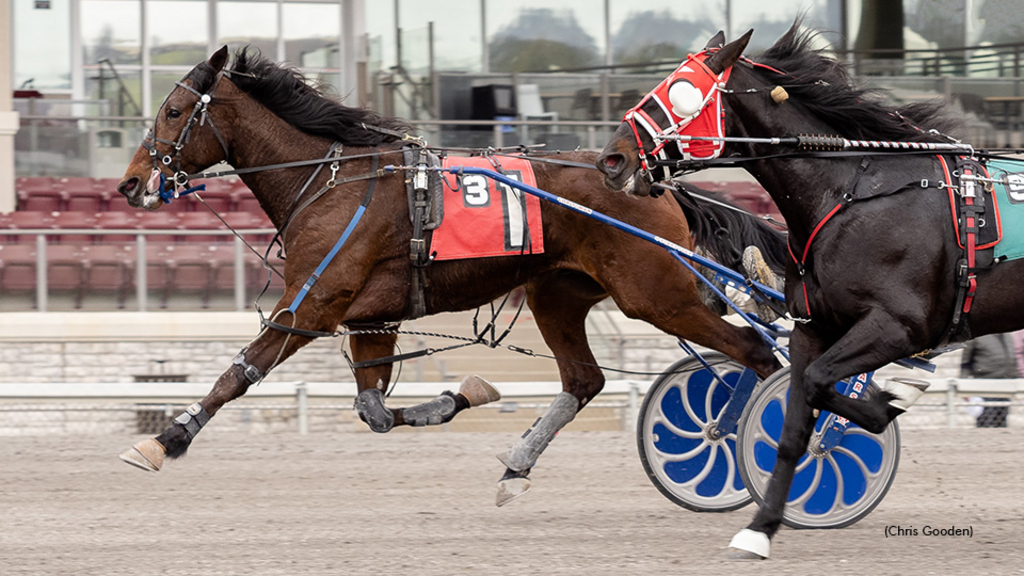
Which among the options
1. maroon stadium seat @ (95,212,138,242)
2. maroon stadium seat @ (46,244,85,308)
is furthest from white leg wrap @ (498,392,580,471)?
maroon stadium seat @ (95,212,138,242)

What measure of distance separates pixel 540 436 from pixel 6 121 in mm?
9555

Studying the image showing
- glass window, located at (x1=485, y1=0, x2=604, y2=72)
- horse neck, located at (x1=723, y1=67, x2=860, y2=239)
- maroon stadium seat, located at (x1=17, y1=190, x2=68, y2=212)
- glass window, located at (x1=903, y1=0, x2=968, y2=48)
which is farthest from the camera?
glass window, located at (x1=903, y1=0, x2=968, y2=48)

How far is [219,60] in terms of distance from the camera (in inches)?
215

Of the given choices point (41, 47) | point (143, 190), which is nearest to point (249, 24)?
point (41, 47)

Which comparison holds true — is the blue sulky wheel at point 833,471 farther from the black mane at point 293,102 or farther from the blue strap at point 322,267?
the black mane at point 293,102

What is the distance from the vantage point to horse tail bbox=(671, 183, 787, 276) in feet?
18.4

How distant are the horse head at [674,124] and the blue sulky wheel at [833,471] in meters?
1.10

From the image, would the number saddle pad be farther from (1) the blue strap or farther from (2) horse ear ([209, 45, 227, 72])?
(2) horse ear ([209, 45, 227, 72])

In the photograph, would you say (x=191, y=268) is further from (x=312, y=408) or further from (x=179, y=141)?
(x=179, y=141)

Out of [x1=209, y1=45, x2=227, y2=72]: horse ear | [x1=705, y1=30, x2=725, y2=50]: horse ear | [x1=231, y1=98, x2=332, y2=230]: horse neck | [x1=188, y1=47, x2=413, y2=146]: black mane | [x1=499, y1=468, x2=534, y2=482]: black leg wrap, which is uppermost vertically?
[x1=209, y1=45, x2=227, y2=72]: horse ear

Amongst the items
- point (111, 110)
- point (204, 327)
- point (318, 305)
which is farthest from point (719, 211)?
point (111, 110)

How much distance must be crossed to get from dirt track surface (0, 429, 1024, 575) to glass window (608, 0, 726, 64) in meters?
8.36

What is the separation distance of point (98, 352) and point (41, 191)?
3124mm

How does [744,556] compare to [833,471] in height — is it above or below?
below
